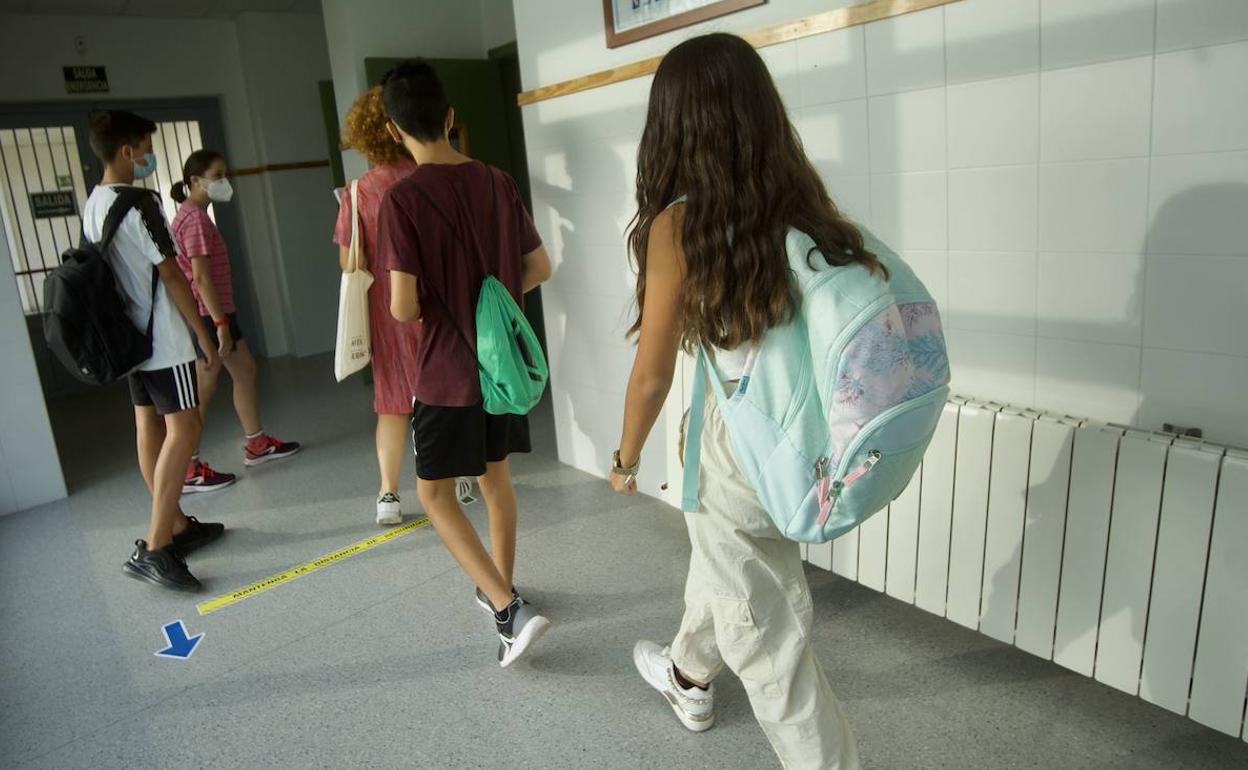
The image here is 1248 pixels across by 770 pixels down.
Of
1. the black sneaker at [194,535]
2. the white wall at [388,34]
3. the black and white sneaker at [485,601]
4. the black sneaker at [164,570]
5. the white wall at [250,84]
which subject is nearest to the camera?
the black and white sneaker at [485,601]

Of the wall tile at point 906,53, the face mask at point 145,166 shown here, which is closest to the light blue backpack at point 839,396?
the wall tile at point 906,53

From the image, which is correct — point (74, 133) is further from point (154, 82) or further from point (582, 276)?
point (582, 276)

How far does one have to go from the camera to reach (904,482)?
1399 millimetres

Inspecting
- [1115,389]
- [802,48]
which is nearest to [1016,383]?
[1115,389]

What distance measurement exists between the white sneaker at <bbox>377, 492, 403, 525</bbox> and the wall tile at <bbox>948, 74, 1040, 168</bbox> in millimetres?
2362

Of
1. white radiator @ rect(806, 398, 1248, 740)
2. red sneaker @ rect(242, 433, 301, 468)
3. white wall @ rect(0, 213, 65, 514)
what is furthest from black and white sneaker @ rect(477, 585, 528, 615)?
white wall @ rect(0, 213, 65, 514)

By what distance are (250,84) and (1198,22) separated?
646cm

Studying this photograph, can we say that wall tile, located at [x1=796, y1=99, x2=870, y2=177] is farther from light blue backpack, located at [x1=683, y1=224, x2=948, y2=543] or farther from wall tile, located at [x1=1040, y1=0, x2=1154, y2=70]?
light blue backpack, located at [x1=683, y1=224, x2=948, y2=543]

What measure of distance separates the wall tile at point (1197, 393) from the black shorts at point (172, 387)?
2833 mm

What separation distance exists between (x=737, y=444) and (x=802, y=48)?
4.67 feet

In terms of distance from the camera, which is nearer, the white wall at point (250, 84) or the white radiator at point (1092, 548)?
the white radiator at point (1092, 548)

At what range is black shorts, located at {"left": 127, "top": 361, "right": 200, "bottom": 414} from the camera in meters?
2.86

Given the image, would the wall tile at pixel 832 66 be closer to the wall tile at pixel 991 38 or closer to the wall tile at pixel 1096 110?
the wall tile at pixel 991 38

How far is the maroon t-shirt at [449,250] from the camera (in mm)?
2064
